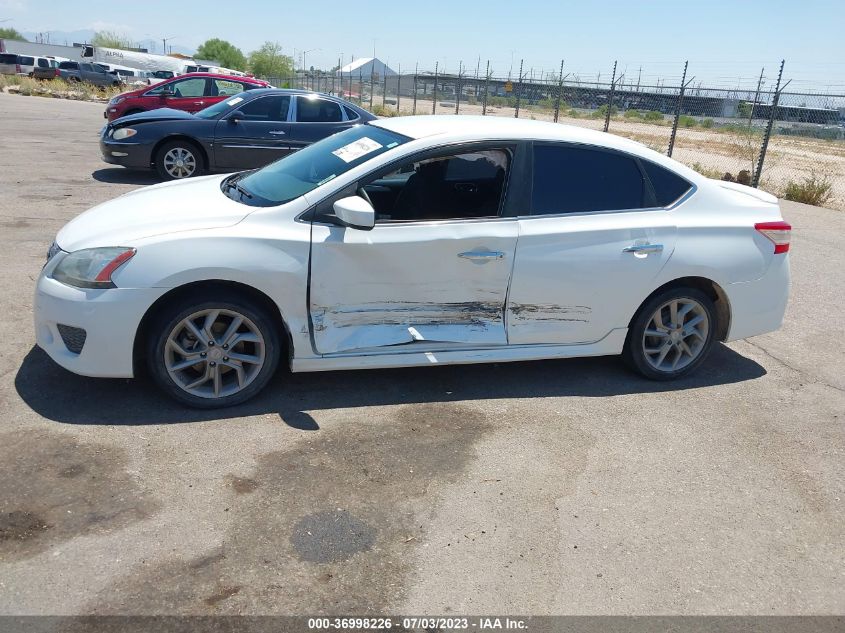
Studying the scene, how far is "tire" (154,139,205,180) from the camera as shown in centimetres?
1109

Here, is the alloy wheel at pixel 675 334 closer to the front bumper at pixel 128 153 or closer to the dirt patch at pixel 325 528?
the dirt patch at pixel 325 528

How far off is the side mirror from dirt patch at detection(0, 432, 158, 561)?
1.70 m

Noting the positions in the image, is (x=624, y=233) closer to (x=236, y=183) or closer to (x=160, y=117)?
(x=236, y=183)

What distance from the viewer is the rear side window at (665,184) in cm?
502

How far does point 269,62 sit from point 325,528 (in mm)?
83764

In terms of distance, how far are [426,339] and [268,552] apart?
5.79 feet

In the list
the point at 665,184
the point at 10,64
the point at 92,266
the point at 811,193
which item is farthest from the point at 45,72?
the point at 665,184

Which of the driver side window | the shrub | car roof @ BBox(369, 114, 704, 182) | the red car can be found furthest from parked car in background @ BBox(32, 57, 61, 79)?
the driver side window

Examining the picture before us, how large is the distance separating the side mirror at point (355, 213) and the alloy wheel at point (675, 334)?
2079 millimetres

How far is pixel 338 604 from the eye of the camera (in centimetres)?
289

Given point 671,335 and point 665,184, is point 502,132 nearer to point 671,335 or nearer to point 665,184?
point 665,184

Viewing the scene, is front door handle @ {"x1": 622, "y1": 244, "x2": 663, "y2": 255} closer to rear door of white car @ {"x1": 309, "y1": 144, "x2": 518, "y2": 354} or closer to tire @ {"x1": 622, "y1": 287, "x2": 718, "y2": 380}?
tire @ {"x1": 622, "y1": 287, "x2": 718, "y2": 380}

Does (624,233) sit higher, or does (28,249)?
(624,233)

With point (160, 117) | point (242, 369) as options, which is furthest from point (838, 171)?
point (242, 369)
